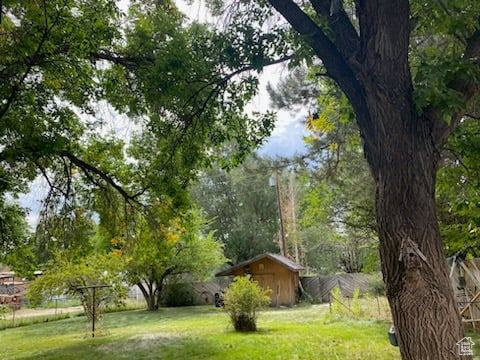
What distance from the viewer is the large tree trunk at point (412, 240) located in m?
2.64

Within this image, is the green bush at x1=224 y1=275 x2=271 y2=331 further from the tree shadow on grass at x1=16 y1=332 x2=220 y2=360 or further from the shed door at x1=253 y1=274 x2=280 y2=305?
the shed door at x1=253 y1=274 x2=280 y2=305

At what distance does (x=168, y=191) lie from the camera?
6590 mm

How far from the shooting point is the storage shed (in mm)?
21500

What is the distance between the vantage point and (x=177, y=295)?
2236 cm

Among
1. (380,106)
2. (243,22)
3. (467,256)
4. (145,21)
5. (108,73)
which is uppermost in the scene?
(145,21)

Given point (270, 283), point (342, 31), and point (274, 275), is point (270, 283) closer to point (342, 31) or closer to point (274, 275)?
point (274, 275)

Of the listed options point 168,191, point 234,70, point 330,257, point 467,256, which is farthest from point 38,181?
point 330,257

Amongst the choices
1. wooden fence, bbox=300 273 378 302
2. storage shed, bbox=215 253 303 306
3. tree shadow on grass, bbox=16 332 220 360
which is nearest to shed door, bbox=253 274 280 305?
storage shed, bbox=215 253 303 306

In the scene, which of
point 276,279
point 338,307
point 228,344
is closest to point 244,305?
point 228,344

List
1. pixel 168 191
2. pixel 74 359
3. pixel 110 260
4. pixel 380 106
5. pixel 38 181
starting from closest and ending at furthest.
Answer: pixel 380 106 → pixel 168 191 → pixel 38 181 → pixel 74 359 → pixel 110 260

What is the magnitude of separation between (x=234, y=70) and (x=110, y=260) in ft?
36.0

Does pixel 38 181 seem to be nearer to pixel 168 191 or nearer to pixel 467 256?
pixel 168 191

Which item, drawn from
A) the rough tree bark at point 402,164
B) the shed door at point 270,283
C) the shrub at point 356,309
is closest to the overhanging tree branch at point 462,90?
the rough tree bark at point 402,164

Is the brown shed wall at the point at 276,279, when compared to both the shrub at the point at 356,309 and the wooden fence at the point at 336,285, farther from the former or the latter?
Result: the shrub at the point at 356,309
